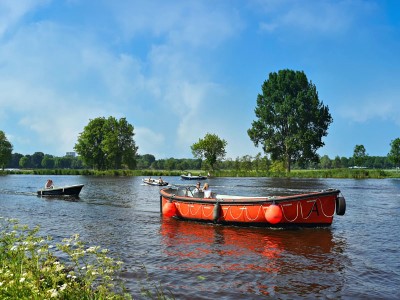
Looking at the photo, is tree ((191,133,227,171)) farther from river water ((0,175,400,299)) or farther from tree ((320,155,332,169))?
tree ((320,155,332,169))

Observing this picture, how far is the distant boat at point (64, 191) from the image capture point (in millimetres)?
33406

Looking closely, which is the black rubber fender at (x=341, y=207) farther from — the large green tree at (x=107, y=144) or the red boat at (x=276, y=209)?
the large green tree at (x=107, y=144)

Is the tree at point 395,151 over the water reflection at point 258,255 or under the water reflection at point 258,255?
over

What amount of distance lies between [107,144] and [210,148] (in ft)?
89.5

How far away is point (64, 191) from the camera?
1329 inches

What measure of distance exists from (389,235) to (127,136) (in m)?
93.7

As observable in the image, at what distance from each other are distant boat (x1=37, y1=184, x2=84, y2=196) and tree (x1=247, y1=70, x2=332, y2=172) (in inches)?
1856

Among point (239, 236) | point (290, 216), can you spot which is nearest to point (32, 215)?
point (239, 236)

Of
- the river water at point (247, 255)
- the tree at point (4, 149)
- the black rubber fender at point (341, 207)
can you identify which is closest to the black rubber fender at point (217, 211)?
the river water at point (247, 255)

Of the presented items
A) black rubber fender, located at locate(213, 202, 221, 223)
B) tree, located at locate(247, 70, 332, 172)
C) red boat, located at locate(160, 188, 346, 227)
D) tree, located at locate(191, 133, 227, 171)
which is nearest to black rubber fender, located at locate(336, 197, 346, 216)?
red boat, located at locate(160, 188, 346, 227)

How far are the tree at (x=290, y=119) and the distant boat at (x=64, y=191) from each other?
47136 millimetres

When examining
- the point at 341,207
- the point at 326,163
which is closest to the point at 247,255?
the point at 341,207

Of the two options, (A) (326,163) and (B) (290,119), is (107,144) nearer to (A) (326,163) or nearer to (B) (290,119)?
(B) (290,119)

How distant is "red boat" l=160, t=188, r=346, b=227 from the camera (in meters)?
16.0
